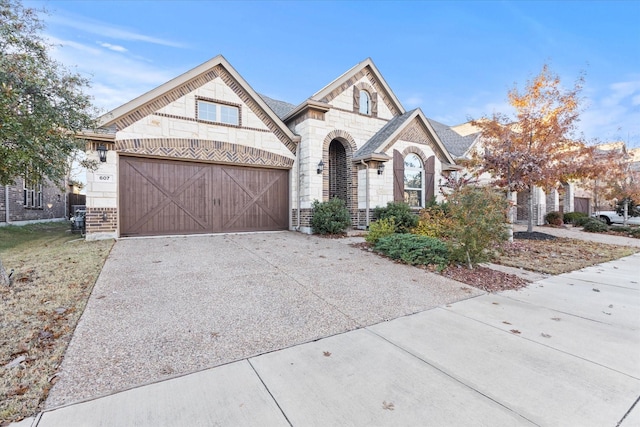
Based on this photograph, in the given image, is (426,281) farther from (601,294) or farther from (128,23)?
(128,23)

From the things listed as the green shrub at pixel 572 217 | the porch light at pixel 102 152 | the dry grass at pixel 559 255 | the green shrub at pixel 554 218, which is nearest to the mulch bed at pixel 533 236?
the dry grass at pixel 559 255

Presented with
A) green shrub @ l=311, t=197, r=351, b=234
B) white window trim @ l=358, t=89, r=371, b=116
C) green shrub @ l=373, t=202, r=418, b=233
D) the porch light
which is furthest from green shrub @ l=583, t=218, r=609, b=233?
the porch light

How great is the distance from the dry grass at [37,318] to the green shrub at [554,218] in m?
23.6

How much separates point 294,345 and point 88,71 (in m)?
7.42

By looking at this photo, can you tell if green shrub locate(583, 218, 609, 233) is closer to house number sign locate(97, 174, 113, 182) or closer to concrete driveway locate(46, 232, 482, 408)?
concrete driveway locate(46, 232, 482, 408)

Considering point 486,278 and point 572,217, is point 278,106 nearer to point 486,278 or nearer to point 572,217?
A: point 486,278

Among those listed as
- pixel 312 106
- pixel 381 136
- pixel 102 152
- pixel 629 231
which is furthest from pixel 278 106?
pixel 629 231

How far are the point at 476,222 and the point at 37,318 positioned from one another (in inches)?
268

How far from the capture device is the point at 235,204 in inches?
424

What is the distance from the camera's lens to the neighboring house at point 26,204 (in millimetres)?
12500

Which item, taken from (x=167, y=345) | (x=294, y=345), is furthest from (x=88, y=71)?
(x=294, y=345)

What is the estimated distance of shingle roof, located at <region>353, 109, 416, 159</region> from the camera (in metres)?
11.9

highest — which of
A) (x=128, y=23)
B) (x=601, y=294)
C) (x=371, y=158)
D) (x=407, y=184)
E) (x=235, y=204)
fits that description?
(x=128, y=23)

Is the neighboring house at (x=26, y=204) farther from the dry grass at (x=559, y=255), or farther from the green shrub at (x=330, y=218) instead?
the dry grass at (x=559, y=255)
